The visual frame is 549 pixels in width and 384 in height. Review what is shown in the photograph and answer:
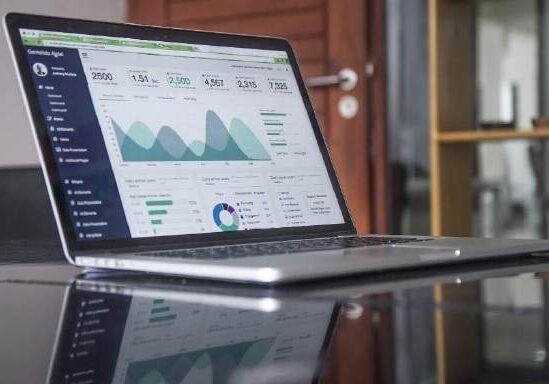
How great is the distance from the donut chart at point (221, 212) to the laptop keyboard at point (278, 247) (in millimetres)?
33

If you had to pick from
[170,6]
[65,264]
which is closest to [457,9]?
[170,6]

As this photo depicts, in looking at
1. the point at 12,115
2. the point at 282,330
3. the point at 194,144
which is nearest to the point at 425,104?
the point at 12,115

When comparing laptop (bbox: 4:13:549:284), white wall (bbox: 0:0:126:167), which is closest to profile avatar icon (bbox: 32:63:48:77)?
laptop (bbox: 4:13:549:284)

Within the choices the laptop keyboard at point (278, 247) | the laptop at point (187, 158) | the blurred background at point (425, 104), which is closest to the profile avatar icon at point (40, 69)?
the laptop at point (187, 158)

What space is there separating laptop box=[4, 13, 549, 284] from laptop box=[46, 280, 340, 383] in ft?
0.26

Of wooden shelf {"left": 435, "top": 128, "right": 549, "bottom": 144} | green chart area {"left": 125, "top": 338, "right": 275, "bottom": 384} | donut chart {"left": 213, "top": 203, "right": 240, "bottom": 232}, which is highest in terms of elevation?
wooden shelf {"left": 435, "top": 128, "right": 549, "bottom": 144}

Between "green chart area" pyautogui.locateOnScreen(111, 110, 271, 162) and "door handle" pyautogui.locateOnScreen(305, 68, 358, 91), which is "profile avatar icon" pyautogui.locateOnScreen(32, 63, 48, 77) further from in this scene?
"door handle" pyautogui.locateOnScreen(305, 68, 358, 91)

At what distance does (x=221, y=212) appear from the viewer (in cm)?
87

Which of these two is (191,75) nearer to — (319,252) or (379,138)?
(319,252)

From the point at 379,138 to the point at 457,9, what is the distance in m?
0.43

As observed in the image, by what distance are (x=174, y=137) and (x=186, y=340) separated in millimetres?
412

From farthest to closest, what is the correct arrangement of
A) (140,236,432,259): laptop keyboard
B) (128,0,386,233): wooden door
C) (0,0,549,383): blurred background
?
(128,0,386,233): wooden door
(0,0,549,383): blurred background
(140,236,432,259): laptop keyboard

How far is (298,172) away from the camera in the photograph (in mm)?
963

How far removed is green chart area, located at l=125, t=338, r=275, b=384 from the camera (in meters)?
0.39
